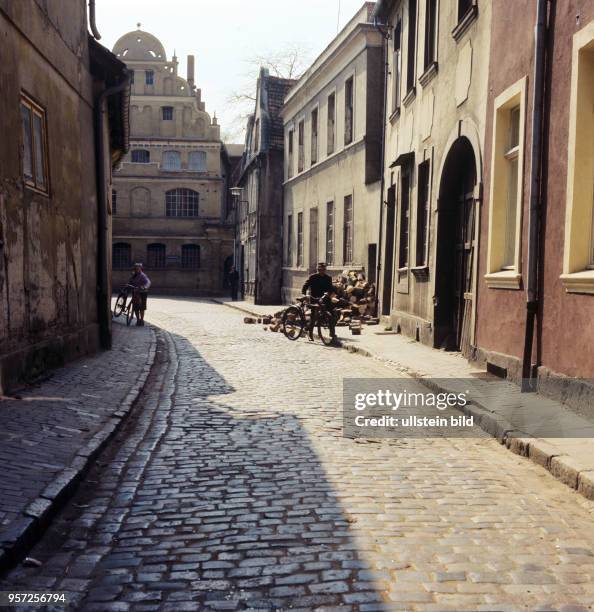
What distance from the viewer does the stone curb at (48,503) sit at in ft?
12.0

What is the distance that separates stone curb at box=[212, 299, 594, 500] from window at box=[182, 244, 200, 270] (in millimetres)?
43756

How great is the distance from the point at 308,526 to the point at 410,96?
43.5 feet

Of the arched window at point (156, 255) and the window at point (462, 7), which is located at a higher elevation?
the window at point (462, 7)

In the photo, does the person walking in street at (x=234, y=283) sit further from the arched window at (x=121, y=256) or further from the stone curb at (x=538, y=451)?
the stone curb at (x=538, y=451)

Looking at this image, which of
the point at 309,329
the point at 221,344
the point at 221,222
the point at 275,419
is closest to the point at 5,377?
the point at 275,419

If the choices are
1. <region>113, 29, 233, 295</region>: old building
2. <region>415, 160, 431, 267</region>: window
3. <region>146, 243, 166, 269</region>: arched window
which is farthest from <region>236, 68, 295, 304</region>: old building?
<region>415, 160, 431, 267</region>: window

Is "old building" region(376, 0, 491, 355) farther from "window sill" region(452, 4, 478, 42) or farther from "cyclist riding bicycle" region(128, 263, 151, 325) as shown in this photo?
"cyclist riding bicycle" region(128, 263, 151, 325)

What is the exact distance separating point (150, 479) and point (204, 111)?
157ft

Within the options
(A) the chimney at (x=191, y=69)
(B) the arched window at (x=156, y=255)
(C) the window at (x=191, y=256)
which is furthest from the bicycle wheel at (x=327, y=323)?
(A) the chimney at (x=191, y=69)

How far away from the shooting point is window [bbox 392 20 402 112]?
17.6 meters

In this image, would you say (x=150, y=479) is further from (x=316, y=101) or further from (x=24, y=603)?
(x=316, y=101)

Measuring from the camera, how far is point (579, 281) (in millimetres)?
7277

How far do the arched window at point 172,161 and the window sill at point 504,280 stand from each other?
42.4m

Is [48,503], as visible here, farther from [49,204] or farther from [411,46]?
[411,46]
